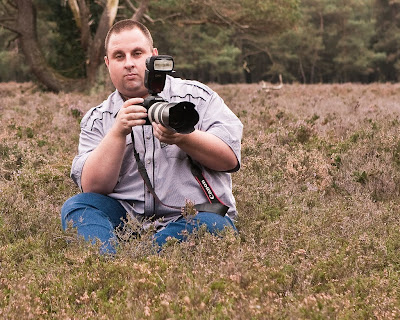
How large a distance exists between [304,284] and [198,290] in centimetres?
62

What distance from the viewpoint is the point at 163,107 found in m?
2.97

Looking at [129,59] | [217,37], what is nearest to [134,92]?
[129,59]

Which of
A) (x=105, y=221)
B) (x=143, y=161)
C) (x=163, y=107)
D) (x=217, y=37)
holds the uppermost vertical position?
(x=163, y=107)

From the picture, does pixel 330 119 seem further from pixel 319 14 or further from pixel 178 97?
pixel 319 14

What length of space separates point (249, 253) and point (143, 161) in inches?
42.0

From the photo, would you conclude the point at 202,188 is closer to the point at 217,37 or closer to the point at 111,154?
the point at 111,154

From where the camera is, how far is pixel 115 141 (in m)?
3.52

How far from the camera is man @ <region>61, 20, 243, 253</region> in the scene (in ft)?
11.8

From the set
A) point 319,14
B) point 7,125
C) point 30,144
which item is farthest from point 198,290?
point 319,14

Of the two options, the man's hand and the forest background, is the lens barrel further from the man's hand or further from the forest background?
the forest background

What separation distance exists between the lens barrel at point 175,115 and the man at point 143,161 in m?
0.35

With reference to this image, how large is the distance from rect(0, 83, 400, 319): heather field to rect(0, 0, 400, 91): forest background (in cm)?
1342

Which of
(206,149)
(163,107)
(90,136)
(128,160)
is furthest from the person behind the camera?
(90,136)

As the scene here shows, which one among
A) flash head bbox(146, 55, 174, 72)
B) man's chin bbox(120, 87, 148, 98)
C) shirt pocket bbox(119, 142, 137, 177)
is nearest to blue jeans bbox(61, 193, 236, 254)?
shirt pocket bbox(119, 142, 137, 177)
